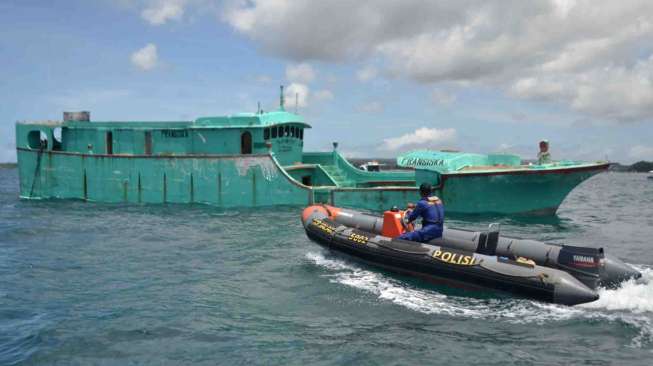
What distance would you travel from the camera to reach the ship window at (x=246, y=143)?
79.2 feet

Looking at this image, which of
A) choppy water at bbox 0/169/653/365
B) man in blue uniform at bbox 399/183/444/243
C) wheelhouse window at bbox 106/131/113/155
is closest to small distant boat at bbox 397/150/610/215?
choppy water at bbox 0/169/653/365

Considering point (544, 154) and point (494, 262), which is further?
point (544, 154)

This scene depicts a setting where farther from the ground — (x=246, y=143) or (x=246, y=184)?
(x=246, y=143)

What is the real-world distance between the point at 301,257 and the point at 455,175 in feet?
31.4

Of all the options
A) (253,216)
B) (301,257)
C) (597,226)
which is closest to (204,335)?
(301,257)

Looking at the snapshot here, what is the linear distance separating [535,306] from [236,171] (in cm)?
1659

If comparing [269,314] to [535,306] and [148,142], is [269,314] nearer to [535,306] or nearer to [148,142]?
[535,306]

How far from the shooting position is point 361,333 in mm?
7398

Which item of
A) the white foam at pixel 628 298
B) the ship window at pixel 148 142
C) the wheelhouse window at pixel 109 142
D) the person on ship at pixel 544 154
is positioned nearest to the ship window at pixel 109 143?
the wheelhouse window at pixel 109 142

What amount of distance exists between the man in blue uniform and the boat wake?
1236 millimetres

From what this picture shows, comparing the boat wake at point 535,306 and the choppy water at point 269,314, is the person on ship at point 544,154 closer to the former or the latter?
the choppy water at point 269,314

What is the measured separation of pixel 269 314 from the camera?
831 centimetres

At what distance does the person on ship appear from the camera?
19906 mm

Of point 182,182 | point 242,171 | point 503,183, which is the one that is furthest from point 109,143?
point 503,183
